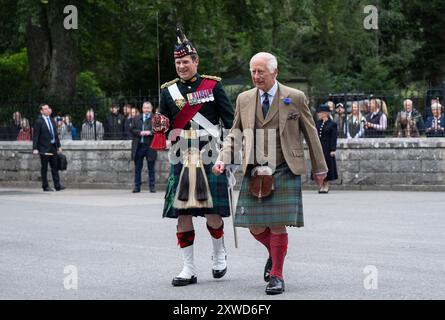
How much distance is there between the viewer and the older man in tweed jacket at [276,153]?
8.43 metres

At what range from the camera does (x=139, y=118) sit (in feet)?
72.2

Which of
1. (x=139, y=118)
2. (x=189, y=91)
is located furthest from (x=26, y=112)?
(x=189, y=91)

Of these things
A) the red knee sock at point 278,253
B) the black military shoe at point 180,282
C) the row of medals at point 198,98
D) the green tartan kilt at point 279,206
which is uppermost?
the row of medals at point 198,98

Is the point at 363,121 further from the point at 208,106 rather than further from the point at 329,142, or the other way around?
the point at 208,106

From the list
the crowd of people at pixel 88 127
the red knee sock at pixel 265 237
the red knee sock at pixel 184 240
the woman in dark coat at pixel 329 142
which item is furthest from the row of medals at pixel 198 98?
the crowd of people at pixel 88 127

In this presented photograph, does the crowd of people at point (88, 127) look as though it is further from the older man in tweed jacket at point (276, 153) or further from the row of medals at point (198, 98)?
the older man in tweed jacket at point (276, 153)

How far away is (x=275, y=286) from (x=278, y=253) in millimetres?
257

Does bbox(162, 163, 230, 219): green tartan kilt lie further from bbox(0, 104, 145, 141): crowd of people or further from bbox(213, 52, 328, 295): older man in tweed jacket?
bbox(0, 104, 145, 141): crowd of people

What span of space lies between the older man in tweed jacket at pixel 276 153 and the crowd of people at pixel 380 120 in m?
12.1

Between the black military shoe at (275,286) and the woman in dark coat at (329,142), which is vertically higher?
the woman in dark coat at (329,142)

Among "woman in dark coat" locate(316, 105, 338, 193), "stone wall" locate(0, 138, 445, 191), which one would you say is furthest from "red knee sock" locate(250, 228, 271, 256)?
"stone wall" locate(0, 138, 445, 191)

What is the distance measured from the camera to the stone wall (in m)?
20.7
